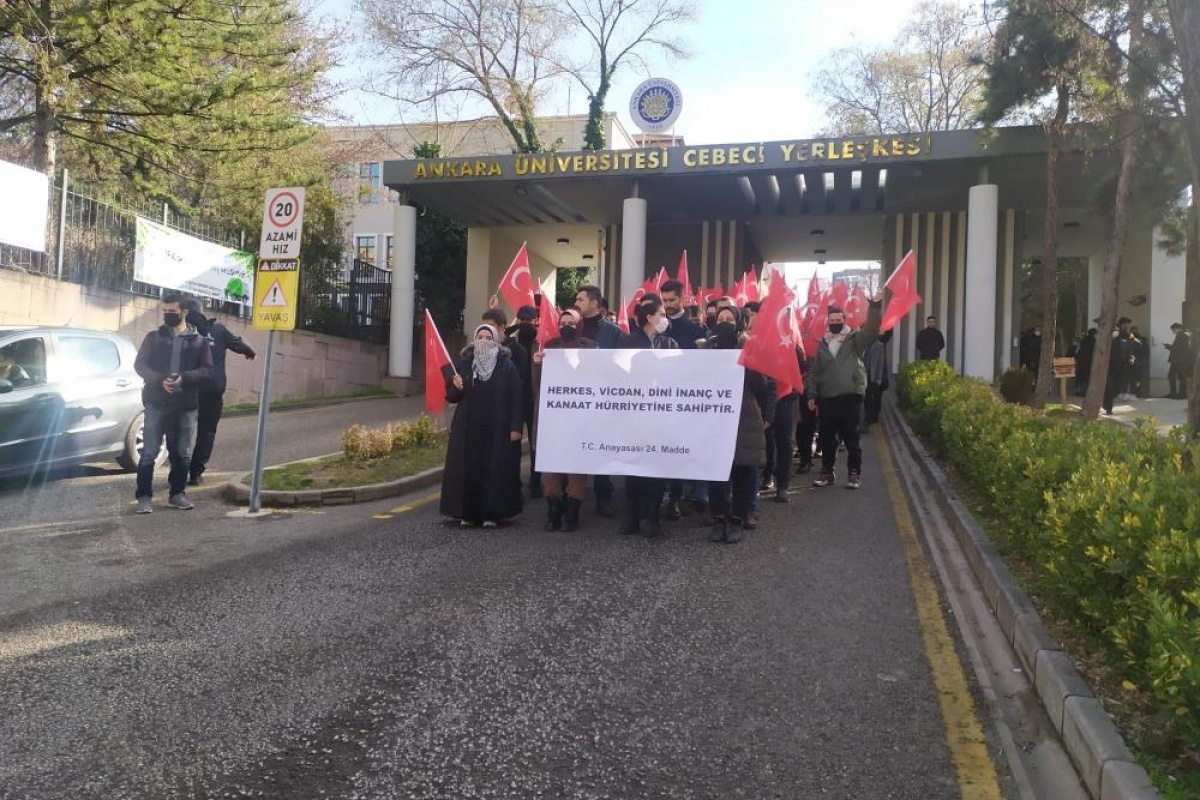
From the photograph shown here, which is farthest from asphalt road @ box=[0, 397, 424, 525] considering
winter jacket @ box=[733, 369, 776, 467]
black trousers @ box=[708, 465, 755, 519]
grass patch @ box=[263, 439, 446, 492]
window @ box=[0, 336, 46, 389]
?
winter jacket @ box=[733, 369, 776, 467]

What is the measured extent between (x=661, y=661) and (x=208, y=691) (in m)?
2.04

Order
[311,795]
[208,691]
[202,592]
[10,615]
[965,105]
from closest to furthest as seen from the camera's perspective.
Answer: [311,795] < [208,691] < [10,615] < [202,592] < [965,105]

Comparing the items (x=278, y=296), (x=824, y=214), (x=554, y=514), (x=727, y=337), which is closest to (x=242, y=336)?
(x=278, y=296)

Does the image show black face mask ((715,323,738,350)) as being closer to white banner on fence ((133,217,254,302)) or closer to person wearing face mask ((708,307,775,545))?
person wearing face mask ((708,307,775,545))

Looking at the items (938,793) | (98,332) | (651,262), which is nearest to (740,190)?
(651,262)

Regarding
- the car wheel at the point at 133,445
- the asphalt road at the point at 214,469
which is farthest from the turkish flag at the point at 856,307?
the car wheel at the point at 133,445

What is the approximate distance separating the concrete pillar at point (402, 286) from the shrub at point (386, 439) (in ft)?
38.8

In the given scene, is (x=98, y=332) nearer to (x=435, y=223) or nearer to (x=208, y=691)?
(x=208, y=691)

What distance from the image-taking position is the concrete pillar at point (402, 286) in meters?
22.8

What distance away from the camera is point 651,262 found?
92.2 ft

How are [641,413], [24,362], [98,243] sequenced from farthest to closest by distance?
[98,243] < [24,362] < [641,413]

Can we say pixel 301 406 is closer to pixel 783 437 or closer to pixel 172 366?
pixel 172 366

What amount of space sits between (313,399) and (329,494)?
11.8m

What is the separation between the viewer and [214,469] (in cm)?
1062
